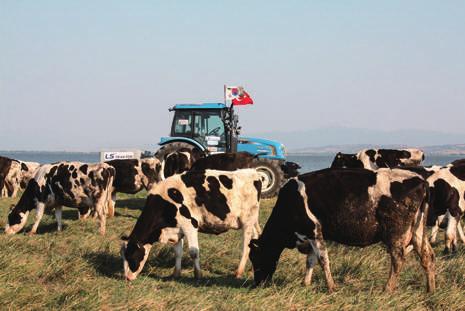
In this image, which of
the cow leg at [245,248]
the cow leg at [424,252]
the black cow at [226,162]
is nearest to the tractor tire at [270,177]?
the black cow at [226,162]

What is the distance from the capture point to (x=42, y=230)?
14672 mm

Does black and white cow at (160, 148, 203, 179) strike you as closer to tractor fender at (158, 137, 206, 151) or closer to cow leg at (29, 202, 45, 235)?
tractor fender at (158, 137, 206, 151)

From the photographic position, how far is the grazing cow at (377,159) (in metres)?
19.4

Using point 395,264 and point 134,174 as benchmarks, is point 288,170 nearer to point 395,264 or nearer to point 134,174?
point 134,174

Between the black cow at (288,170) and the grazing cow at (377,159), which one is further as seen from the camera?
the black cow at (288,170)

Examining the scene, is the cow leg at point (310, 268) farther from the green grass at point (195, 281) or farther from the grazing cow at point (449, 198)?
the grazing cow at point (449, 198)

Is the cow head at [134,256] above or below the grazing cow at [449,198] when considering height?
below

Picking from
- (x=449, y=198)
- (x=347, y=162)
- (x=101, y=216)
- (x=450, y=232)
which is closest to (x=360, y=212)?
(x=450, y=232)

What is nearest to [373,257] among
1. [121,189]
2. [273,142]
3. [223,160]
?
[223,160]

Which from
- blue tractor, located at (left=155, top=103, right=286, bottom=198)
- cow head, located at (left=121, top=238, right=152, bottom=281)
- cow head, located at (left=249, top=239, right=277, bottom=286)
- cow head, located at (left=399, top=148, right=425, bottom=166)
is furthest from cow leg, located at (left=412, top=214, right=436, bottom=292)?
blue tractor, located at (left=155, top=103, right=286, bottom=198)

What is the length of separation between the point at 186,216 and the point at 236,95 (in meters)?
12.2

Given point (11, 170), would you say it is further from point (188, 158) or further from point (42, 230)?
point (42, 230)

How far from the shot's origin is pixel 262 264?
9.28 meters

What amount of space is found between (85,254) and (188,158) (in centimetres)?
917
